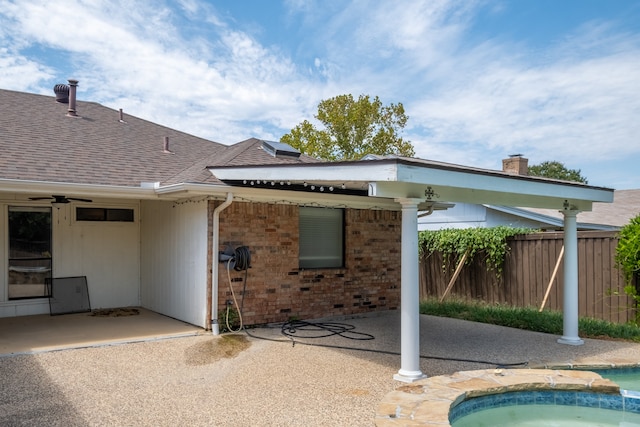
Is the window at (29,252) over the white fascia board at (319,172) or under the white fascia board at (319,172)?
under

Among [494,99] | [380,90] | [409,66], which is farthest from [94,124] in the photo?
[380,90]

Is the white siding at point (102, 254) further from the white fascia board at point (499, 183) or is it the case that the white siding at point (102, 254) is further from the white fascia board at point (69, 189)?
the white fascia board at point (499, 183)

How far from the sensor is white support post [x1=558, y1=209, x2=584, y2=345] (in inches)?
312

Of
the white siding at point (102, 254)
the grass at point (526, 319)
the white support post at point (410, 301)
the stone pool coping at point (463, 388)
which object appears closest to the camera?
the stone pool coping at point (463, 388)

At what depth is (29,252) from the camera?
9484mm

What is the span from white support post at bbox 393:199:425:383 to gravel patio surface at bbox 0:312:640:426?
0.88 ft

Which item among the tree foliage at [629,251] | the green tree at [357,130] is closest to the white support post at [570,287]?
the tree foliage at [629,251]

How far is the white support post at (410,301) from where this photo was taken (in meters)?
5.69

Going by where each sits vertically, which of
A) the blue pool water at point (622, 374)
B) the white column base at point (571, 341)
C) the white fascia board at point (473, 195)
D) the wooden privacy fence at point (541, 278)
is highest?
the white fascia board at point (473, 195)

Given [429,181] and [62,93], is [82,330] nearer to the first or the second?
[429,181]

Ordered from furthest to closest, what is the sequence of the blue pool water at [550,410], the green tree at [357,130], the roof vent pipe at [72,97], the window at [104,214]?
the green tree at [357,130], the roof vent pipe at [72,97], the window at [104,214], the blue pool water at [550,410]

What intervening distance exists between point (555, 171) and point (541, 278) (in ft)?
127

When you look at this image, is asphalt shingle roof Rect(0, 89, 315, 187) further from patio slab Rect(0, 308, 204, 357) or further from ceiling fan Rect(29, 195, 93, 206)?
patio slab Rect(0, 308, 204, 357)

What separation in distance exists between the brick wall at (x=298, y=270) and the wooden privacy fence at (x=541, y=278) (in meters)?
2.64
